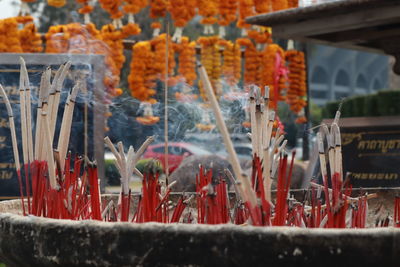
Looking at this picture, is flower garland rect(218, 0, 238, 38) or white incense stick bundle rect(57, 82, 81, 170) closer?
white incense stick bundle rect(57, 82, 81, 170)

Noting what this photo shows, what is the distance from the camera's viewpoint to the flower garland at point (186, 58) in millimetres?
8617

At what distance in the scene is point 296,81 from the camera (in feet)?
30.6

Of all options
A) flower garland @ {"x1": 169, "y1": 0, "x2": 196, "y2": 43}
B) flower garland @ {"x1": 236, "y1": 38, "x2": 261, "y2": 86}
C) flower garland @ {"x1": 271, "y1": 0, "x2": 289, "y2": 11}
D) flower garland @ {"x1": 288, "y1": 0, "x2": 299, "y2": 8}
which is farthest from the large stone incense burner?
flower garland @ {"x1": 236, "y1": 38, "x2": 261, "y2": 86}

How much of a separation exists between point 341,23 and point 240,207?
4.08 m

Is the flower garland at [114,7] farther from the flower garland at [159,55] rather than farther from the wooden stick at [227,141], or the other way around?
the wooden stick at [227,141]

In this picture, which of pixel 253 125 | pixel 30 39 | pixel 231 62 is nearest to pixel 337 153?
pixel 253 125

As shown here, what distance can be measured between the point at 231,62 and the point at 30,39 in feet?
8.13

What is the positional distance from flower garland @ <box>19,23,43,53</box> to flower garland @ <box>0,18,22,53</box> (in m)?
0.27

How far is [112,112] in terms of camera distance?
Result: 6504 mm

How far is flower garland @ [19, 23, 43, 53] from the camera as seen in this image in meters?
7.75

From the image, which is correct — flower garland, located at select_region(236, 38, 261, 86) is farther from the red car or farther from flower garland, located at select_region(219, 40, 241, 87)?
the red car

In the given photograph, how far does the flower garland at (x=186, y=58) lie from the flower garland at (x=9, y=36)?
6.61ft

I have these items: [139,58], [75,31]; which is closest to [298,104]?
[139,58]

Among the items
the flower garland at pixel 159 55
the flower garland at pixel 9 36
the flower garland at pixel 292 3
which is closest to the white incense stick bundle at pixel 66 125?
the flower garland at pixel 9 36
